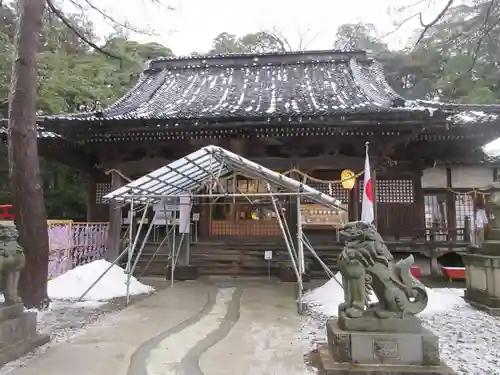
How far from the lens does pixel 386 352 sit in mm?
4031

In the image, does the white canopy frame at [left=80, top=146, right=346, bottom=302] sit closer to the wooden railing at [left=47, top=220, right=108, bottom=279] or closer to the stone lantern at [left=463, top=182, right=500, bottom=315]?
the wooden railing at [left=47, top=220, right=108, bottom=279]

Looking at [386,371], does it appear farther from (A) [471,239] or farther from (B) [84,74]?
(B) [84,74]

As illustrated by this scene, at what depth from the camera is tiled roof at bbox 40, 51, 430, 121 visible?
413 inches

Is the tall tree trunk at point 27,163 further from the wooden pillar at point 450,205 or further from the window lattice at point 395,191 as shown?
the wooden pillar at point 450,205

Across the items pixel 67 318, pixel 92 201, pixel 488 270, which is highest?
pixel 92 201

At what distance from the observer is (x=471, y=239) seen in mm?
12961

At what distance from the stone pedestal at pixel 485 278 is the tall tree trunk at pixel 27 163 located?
7910 mm

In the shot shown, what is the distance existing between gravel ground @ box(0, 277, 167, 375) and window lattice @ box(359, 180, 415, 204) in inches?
305

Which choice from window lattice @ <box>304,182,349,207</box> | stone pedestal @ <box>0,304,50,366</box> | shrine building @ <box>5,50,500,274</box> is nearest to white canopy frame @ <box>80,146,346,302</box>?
shrine building @ <box>5,50,500,274</box>

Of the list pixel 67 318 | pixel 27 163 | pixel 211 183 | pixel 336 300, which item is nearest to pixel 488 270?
pixel 336 300

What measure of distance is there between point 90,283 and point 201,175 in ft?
11.2

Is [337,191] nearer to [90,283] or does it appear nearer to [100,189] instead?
[90,283]

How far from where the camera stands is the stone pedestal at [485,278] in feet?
23.6

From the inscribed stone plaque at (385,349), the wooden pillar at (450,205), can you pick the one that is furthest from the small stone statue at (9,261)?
the wooden pillar at (450,205)
